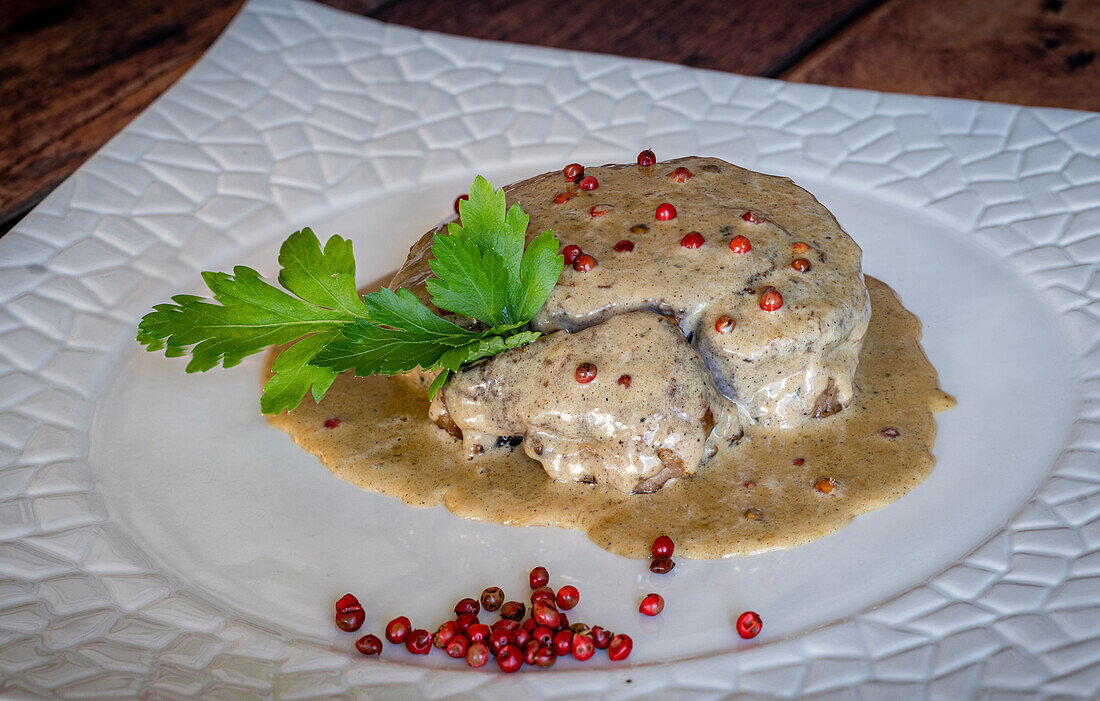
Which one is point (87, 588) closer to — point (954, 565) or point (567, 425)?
point (567, 425)

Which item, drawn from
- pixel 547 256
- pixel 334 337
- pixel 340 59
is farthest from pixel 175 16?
pixel 547 256

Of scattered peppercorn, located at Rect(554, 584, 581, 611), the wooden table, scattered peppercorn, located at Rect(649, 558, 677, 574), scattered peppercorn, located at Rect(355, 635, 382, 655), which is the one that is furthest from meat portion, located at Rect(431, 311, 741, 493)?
the wooden table

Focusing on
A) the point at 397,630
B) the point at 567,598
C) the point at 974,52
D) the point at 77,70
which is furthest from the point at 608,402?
the point at 77,70

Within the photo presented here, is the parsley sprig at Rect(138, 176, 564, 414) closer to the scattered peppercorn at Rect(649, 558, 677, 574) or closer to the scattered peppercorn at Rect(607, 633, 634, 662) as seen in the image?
the scattered peppercorn at Rect(649, 558, 677, 574)

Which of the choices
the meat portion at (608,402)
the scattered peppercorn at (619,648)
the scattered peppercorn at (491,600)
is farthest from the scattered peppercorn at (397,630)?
the meat portion at (608,402)

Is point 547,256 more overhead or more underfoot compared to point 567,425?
more overhead

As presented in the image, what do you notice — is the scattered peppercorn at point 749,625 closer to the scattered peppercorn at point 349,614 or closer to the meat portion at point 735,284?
the meat portion at point 735,284
